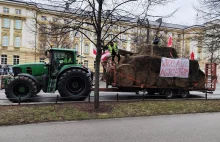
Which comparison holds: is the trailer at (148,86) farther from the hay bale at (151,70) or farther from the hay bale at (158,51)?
the hay bale at (158,51)

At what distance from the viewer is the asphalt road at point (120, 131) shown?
5605 millimetres

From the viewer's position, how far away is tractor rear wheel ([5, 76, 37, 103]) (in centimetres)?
958

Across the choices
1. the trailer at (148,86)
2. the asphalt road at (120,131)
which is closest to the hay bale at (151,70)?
the trailer at (148,86)

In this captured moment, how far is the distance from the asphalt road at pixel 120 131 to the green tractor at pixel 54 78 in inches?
135

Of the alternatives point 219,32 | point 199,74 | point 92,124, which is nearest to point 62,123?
point 92,124

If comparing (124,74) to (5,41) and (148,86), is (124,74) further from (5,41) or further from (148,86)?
(5,41)

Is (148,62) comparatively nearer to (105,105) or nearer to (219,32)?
(105,105)

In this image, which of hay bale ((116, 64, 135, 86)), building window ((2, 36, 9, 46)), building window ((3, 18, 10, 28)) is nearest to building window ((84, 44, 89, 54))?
building window ((2, 36, 9, 46))

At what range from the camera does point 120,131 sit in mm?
6281

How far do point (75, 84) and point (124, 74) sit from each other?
9.06 feet

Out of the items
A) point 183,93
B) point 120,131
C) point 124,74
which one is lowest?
point 120,131

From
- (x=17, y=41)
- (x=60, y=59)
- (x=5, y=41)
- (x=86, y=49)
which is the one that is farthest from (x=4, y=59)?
(x=60, y=59)

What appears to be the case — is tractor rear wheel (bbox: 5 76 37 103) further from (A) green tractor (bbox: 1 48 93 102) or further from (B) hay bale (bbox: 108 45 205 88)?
(B) hay bale (bbox: 108 45 205 88)

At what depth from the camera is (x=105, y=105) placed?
9.30 meters
